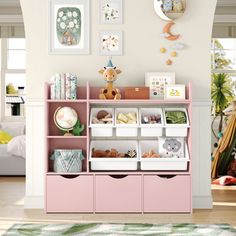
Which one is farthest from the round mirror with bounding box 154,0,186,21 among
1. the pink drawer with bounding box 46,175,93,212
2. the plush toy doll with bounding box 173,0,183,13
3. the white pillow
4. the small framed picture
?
the white pillow

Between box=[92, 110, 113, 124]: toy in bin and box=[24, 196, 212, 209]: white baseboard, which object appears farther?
box=[24, 196, 212, 209]: white baseboard

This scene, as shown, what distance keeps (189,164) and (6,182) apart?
2801mm

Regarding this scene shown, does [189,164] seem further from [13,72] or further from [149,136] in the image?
[13,72]

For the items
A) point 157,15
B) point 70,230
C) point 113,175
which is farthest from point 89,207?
point 157,15

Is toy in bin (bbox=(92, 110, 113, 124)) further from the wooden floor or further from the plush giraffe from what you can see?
the wooden floor

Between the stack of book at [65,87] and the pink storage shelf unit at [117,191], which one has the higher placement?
the stack of book at [65,87]

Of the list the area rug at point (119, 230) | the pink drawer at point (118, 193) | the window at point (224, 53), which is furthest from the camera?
the window at point (224, 53)

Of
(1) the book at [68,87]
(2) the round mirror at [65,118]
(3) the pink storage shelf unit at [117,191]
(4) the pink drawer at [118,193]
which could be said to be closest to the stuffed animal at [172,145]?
(3) the pink storage shelf unit at [117,191]

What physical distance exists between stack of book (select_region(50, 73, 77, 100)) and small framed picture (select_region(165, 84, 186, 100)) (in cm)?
76

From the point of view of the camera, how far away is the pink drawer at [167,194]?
4938mm

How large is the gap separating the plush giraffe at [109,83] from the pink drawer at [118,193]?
66 centimetres

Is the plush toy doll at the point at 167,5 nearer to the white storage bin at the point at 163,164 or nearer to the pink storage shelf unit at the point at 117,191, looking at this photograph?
the pink storage shelf unit at the point at 117,191

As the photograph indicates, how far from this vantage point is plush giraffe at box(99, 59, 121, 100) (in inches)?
196

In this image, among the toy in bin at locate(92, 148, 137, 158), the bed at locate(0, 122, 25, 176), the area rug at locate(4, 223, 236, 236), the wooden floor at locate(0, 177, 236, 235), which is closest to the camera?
the area rug at locate(4, 223, 236, 236)
